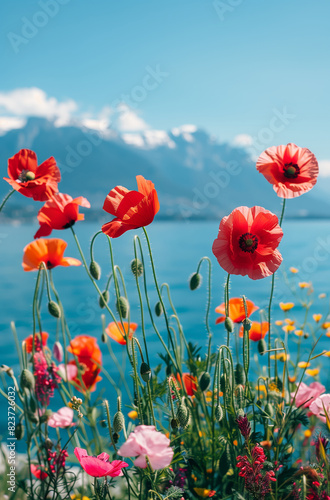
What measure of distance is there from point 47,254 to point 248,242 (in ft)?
2.40

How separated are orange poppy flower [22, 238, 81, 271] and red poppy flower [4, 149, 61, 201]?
0.16 m

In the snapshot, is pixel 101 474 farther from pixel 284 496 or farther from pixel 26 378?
pixel 284 496

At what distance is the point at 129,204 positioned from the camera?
107 centimetres

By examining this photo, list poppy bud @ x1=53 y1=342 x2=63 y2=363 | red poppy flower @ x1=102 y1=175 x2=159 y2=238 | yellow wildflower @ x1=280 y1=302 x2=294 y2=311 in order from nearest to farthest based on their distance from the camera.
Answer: red poppy flower @ x1=102 y1=175 x2=159 y2=238 → poppy bud @ x1=53 y1=342 x2=63 y2=363 → yellow wildflower @ x1=280 y1=302 x2=294 y2=311

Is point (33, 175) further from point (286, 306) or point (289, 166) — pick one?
point (286, 306)

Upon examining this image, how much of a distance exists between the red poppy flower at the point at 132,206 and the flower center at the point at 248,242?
22 centimetres

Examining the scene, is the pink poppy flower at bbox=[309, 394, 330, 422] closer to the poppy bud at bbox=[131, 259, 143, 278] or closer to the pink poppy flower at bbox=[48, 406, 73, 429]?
the poppy bud at bbox=[131, 259, 143, 278]

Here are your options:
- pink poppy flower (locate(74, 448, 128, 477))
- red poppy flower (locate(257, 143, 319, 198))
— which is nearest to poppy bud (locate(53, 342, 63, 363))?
pink poppy flower (locate(74, 448, 128, 477))

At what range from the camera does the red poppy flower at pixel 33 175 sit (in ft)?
4.66

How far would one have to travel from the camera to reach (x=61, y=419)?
59.2 inches

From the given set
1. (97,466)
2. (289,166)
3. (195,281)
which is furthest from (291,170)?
(97,466)

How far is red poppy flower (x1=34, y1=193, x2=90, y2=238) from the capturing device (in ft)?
4.59

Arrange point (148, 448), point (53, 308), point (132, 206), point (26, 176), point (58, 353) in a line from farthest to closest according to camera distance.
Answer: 1. point (58, 353)
2. point (26, 176)
3. point (53, 308)
4. point (132, 206)
5. point (148, 448)

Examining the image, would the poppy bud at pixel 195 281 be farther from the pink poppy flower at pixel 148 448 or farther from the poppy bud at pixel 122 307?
the pink poppy flower at pixel 148 448
